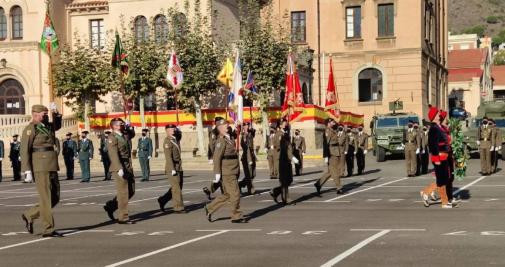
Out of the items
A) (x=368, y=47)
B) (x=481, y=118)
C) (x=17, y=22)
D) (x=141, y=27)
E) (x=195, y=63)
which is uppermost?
(x=17, y=22)

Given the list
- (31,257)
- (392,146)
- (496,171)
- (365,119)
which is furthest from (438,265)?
(365,119)

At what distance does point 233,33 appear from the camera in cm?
5041

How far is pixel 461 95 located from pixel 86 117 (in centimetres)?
4815

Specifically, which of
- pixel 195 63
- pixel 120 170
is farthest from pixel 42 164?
pixel 195 63

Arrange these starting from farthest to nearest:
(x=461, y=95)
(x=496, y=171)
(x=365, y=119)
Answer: (x=461, y=95)
(x=365, y=119)
(x=496, y=171)

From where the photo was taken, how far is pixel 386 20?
54.2 meters

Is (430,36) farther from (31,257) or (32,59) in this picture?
(31,257)

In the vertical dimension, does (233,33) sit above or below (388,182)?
above

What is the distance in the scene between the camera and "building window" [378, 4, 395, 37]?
54.1 m

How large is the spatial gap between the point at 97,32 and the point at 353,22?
16.5 metres

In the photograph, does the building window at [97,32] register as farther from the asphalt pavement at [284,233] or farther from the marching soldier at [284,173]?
the marching soldier at [284,173]

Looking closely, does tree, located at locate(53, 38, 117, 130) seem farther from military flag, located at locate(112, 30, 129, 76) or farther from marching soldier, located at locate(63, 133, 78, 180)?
marching soldier, located at locate(63, 133, 78, 180)

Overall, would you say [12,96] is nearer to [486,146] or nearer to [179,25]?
[179,25]

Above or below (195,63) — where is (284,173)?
below
